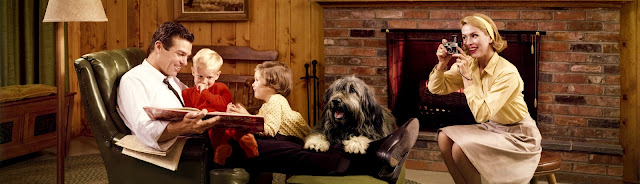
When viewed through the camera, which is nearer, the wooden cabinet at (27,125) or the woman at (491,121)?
the woman at (491,121)

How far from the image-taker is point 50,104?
4.14 meters

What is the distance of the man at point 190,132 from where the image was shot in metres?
2.22

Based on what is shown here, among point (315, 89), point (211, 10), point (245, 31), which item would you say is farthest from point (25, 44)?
point (315, 89)

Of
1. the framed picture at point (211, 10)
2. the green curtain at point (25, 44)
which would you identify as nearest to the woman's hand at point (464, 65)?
the framed picture at point (211, 10)

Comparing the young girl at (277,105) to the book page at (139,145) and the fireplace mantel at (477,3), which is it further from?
the fireplace mantel at (477,3)

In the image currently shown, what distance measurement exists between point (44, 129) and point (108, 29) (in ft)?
3.45

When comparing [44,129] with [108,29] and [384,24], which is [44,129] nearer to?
Answer: [108,29]

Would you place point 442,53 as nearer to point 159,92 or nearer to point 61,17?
point 159,92

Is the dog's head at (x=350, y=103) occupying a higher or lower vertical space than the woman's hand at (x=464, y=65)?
lower

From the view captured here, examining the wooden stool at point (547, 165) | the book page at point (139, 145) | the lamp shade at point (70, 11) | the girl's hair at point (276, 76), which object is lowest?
the wooden stool at point (547, 165)

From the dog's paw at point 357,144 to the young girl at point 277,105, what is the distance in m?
0.41

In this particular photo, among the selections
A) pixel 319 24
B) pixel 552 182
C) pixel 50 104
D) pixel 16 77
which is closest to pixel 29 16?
pixel 16 77

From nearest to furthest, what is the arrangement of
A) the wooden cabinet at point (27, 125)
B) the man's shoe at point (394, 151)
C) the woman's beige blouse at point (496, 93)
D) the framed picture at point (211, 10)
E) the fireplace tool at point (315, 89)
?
the man's shoe at point (394, 151) < the woman's beige blouse at point (496, 93) < the wooden cabinet at point (27, 125) < the fireplace tool at point (315, 89) < the framed picture at point (211, 10)

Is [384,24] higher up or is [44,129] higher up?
[384,24]
